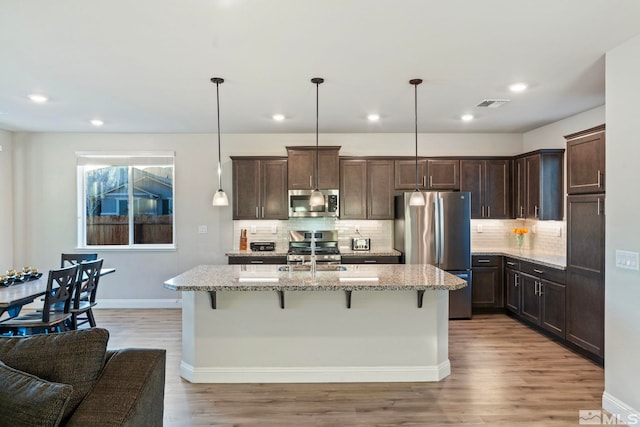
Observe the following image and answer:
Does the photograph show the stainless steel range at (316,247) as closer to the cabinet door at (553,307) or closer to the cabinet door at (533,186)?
the cabinet door at (553,307)

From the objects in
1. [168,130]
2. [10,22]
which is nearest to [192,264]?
[168,130]

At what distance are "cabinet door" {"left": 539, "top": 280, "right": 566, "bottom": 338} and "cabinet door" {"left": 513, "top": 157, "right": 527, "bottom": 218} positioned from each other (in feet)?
4.11

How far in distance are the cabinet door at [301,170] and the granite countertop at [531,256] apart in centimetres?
249

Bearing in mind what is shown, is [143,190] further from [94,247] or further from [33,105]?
[33,105]

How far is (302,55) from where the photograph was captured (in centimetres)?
288

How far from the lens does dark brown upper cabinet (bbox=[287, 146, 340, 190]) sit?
17.6 feet

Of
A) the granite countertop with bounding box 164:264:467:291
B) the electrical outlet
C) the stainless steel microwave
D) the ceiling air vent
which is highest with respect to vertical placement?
the ceiling air vent

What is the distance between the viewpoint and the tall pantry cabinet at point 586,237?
340cm

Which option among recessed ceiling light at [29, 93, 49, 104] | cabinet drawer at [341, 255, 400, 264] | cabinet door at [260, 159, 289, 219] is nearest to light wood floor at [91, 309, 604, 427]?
cabinet drawer at [341, 255, 400, 264]

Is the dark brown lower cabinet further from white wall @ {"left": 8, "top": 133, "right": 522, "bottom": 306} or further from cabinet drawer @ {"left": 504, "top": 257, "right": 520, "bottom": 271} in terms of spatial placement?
white wall @ {"left": 8, "top": 133, "right": 522, "bottom": 306}

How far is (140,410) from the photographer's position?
1.55m

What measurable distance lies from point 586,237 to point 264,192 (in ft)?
12.7

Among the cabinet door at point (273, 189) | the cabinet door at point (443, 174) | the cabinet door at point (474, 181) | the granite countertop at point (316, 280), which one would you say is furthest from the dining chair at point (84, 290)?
the cabinet door at point (474, 181)

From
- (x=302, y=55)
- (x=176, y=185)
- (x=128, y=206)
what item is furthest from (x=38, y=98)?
(x=302, y=55)
